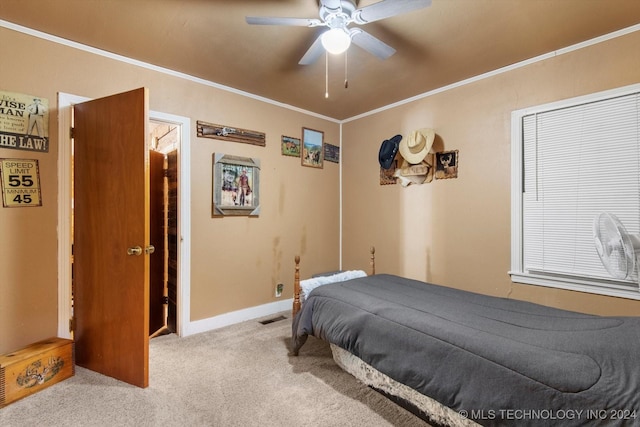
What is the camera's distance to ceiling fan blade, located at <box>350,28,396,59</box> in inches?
76.1

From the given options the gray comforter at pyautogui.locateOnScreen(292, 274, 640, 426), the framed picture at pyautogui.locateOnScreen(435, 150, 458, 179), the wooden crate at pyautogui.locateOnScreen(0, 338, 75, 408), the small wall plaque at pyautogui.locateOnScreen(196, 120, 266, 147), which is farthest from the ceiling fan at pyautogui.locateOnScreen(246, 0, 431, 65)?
the wooden crate at pyautogui.locateOnScreen(0, 338, 75, 408)

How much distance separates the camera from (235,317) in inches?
129

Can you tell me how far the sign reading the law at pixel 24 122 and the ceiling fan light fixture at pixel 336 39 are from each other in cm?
212

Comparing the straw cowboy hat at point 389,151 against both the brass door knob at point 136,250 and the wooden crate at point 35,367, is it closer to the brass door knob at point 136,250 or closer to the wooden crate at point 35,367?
the brass door knob at point 136,250

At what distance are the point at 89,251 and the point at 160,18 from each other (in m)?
1.76

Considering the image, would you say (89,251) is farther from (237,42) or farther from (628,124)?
(628,124)

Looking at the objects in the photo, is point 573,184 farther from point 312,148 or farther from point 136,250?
point 136,250

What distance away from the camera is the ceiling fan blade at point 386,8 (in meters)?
1.60

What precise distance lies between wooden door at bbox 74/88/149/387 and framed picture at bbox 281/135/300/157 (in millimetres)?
1774

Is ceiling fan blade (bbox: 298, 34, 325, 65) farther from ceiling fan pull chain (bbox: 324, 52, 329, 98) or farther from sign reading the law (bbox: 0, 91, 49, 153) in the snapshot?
sign reading the law (bbox: 0, 91, 49, 153)

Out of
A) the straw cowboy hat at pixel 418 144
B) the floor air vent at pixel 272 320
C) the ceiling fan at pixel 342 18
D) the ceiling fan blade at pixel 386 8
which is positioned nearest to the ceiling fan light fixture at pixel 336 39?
the ceiling fan at pixel 342 18

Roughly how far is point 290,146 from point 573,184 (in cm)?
278

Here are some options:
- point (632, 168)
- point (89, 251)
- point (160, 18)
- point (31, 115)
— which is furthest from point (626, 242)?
point (31, 115)

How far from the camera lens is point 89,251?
2.30 meters
